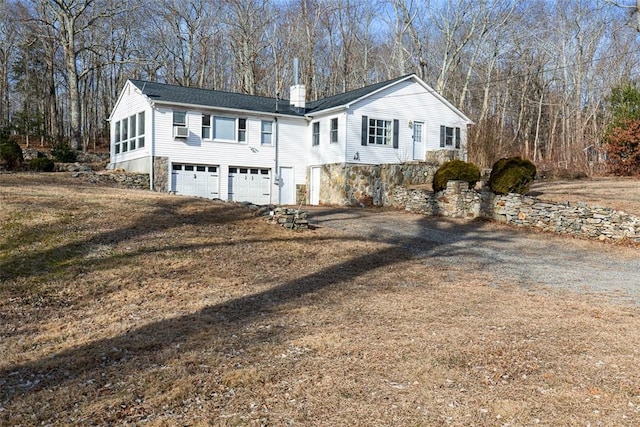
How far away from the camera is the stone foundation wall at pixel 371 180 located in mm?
20828

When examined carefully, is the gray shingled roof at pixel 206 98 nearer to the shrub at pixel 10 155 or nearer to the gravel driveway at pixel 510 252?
the shrub at pixel 10 155

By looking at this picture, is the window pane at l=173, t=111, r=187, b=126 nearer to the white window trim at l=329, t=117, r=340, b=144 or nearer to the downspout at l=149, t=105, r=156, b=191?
the downspout at l=149, t=105, r=156, b=191

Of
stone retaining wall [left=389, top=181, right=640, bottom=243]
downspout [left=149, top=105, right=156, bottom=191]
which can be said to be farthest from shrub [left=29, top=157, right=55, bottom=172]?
stone retaining wall [left=389, top=181, right=640, bottom=243]

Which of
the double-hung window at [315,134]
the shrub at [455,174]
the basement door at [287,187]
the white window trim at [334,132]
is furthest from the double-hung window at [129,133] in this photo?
the shrub at [455,174]

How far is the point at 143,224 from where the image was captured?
414 inches

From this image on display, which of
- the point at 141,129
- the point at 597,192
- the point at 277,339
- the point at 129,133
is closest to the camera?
the point at 277,339

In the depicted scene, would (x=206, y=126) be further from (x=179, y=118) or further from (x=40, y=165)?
(x=40, y=165)

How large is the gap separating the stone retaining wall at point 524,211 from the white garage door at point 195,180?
7.75 metres

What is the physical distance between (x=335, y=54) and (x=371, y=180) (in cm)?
1936

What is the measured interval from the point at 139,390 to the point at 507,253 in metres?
9.26

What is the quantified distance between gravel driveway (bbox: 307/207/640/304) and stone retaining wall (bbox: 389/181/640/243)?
0.45 meters

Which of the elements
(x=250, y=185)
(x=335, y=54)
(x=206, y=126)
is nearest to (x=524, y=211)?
(x=250, y=185)

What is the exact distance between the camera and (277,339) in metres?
5.41

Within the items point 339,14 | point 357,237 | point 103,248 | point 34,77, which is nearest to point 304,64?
point 339,14
